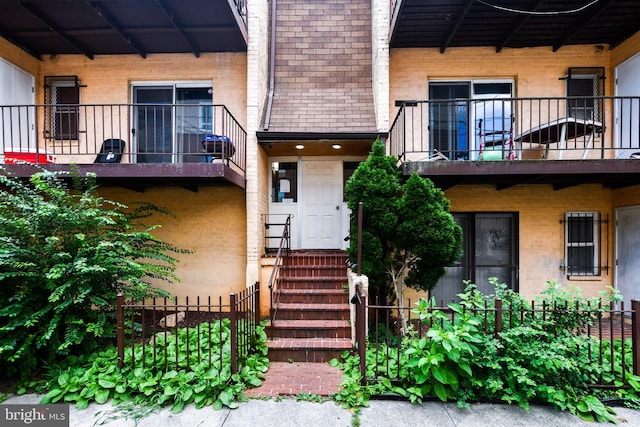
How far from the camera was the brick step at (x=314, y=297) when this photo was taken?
5.65 metres

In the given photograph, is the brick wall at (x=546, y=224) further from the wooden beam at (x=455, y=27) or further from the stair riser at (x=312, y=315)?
the stair riser at (x=312, y=315)

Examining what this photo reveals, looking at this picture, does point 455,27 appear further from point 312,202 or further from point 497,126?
point 312,202

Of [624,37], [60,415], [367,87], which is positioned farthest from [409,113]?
[60,415]

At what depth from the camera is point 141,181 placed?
5.97 metres

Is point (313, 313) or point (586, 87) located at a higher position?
point (586, 87)

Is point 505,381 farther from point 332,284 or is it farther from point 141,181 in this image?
point 141,181

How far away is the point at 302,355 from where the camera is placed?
4.62 metres

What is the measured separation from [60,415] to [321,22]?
334 inches

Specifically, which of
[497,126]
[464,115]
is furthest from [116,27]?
[497,126]

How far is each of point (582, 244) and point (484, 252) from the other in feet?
6.47

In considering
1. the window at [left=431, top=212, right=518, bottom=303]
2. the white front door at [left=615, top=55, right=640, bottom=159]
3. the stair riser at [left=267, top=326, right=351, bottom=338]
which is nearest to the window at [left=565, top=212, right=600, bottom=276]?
the window at [left=431, top=212, right=518, bottom=303]

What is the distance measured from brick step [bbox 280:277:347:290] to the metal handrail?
0.18 metres

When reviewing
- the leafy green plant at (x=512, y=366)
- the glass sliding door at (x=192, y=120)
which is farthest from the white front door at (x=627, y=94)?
the glass sliding door at (x=192, y=120)

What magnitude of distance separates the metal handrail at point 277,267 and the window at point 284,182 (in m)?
0.68
